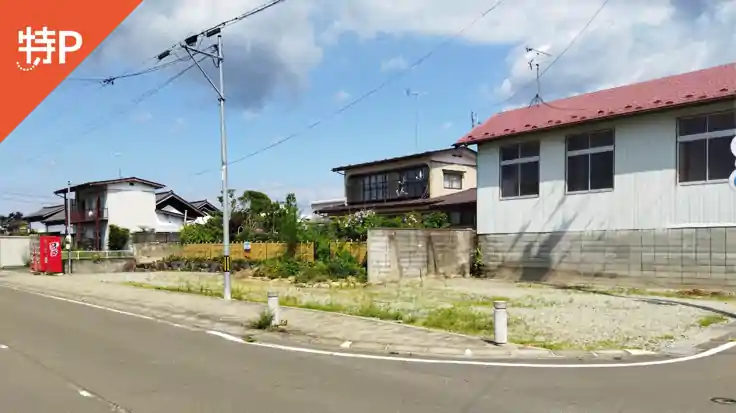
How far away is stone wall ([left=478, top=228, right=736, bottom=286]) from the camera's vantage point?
20438 millimetres

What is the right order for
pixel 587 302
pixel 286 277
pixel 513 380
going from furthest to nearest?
1. pixel 286 277
2. pixel 587 302
3. pixel 513 380

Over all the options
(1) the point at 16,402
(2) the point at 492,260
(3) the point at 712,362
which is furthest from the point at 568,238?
(1) the point at 16,402

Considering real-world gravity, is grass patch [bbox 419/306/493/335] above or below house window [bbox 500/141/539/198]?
below

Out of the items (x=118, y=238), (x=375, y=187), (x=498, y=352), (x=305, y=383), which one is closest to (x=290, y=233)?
(x=375, y=187)

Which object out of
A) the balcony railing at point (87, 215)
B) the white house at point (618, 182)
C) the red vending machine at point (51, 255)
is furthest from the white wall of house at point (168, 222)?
the white house at point (618, 182)

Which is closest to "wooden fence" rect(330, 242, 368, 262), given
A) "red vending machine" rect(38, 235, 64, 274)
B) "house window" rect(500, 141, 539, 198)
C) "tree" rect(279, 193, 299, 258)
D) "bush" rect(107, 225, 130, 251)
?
"tree" rect(279, 193, 299, 258)

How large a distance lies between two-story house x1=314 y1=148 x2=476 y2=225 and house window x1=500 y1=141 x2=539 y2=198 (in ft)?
32.4

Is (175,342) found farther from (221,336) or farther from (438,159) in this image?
(438,159)

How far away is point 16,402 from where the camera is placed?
695 cm

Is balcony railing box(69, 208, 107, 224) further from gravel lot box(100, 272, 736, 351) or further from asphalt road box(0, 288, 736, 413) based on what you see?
asphalt road box(0, 288, 736, 413)

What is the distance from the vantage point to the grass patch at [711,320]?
13.4 meters

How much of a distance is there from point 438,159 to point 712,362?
107 ft

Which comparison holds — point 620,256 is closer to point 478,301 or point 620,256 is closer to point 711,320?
point 478,301

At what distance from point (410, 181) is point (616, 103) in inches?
809
